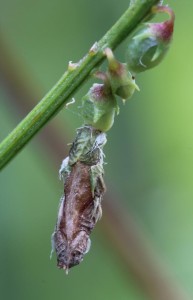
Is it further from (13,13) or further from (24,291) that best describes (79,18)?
(24,291)

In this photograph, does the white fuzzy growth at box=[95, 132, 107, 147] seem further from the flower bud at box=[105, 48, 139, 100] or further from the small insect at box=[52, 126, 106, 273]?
the flower bud at box=[105, 48, 139, 100]

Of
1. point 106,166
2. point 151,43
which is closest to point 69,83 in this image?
point 151,43

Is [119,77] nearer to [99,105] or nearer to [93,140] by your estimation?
[99,105]

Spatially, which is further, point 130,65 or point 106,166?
point 106,166

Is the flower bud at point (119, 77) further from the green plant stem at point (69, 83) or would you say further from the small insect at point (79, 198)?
the small insect at point (79, 198)

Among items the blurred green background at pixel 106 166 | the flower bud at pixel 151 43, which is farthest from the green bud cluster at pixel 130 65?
the blurred green background at pixel 106 166

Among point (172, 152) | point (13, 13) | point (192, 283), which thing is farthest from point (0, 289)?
point (13, 13)

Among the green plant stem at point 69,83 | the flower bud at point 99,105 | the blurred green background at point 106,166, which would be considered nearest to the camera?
the green plant stem at point 69,83
